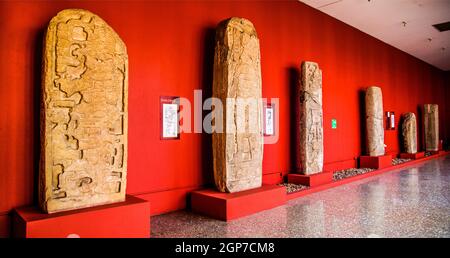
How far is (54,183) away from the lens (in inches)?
105

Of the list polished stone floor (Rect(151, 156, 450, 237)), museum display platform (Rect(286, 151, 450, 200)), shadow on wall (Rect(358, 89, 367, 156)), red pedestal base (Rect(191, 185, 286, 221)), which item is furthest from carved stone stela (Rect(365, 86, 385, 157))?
red pedestal base (Rect(191, 185, 286, 221))

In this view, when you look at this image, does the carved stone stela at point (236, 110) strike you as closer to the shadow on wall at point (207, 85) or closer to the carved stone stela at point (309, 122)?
the shadow on wall at point (207, 85)

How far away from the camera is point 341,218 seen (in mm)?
3572

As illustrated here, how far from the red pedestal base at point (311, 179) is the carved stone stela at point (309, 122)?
130 millimetres

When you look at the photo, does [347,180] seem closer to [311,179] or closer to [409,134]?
[311,179]

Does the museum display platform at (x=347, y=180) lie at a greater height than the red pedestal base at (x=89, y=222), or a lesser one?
lesser

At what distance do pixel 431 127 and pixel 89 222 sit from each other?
11520 millimetres

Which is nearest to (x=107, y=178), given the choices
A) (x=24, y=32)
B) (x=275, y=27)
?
(x=24, y=32)

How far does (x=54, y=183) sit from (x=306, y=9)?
5407 millimetres

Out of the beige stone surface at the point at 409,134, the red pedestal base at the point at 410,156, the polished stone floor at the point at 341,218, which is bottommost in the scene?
the polished stone floor at the point at 341,218

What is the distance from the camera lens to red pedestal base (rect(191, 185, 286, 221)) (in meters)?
3.53

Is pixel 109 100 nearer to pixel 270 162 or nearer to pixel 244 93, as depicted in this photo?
pixel 244 93

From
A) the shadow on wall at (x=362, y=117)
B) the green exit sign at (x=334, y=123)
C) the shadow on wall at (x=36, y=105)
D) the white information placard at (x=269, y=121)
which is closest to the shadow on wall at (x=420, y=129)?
the shadow on wall at (x=362, y=117)

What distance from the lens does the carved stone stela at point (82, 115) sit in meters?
2.68
